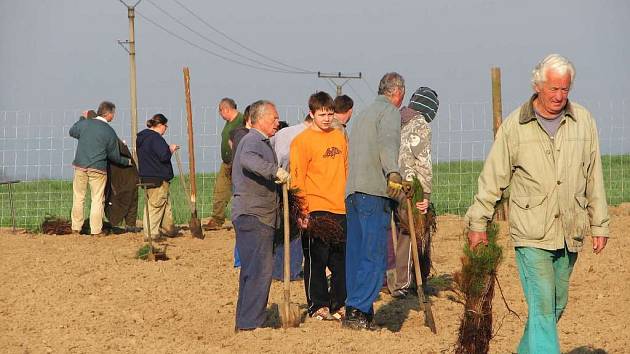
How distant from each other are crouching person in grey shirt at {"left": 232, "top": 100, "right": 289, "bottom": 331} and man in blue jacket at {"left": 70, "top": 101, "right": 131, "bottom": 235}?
8.24 metres

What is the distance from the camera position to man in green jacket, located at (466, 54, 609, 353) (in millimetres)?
6926

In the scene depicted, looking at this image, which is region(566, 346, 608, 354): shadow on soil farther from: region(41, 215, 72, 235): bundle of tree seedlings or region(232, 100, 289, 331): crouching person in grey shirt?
region(41, 215, 72, 235): bundle of tree seedlings

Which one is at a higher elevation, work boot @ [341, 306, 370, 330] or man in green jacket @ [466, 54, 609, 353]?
man in green jacket @ [466, 54, 609, 353]

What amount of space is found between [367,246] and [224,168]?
8257 millimetres

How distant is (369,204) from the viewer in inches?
382

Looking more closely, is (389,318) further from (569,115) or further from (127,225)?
(127,225)

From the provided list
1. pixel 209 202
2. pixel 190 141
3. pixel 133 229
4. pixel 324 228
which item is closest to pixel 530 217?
pixel 324 228

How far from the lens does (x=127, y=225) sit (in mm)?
18297

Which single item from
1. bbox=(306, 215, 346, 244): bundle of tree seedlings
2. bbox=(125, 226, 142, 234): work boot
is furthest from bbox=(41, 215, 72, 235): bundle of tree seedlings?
bbox=(306, 215, 346, 244): bundle of tree seedlings

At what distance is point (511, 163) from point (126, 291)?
20.9 ft

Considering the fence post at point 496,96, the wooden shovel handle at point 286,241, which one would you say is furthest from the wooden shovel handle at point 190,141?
the wooden shovel handle at point 286,241

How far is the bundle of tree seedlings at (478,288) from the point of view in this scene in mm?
7281

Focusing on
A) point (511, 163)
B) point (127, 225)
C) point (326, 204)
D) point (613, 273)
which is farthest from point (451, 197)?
point (511, 163)

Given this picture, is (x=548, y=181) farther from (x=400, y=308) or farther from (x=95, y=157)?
(x=95, y=157)
